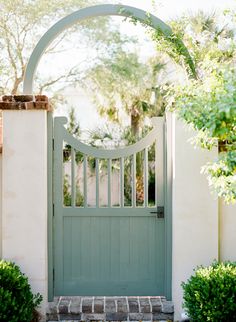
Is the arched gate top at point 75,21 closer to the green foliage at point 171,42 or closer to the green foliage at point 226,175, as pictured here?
the green foliage at point 171,42

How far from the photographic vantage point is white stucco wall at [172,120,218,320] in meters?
4.84

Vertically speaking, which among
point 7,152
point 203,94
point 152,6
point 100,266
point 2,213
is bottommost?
point 100,266

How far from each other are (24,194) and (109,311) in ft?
4.86

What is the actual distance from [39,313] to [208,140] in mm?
2445

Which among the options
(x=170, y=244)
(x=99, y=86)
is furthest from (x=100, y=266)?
(x=99, y=86)

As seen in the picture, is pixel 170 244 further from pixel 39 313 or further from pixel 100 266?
pixel 39 313

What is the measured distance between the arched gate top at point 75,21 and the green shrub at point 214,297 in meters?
2.62

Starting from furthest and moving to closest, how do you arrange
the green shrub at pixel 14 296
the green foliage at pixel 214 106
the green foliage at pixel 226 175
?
the green shrub at pixel 14 296, the green foliage at pixel 226 175, the green foliage at pixel 214 106

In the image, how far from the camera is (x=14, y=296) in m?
4.20

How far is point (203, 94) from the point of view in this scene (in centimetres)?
363

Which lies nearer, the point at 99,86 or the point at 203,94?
the point at 203,94

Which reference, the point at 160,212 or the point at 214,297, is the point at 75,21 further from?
the point at 214,297

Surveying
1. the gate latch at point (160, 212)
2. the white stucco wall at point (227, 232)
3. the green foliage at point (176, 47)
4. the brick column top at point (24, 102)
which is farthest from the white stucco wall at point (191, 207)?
the brick column top at point (24, 102)

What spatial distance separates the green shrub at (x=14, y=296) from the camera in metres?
3.99
